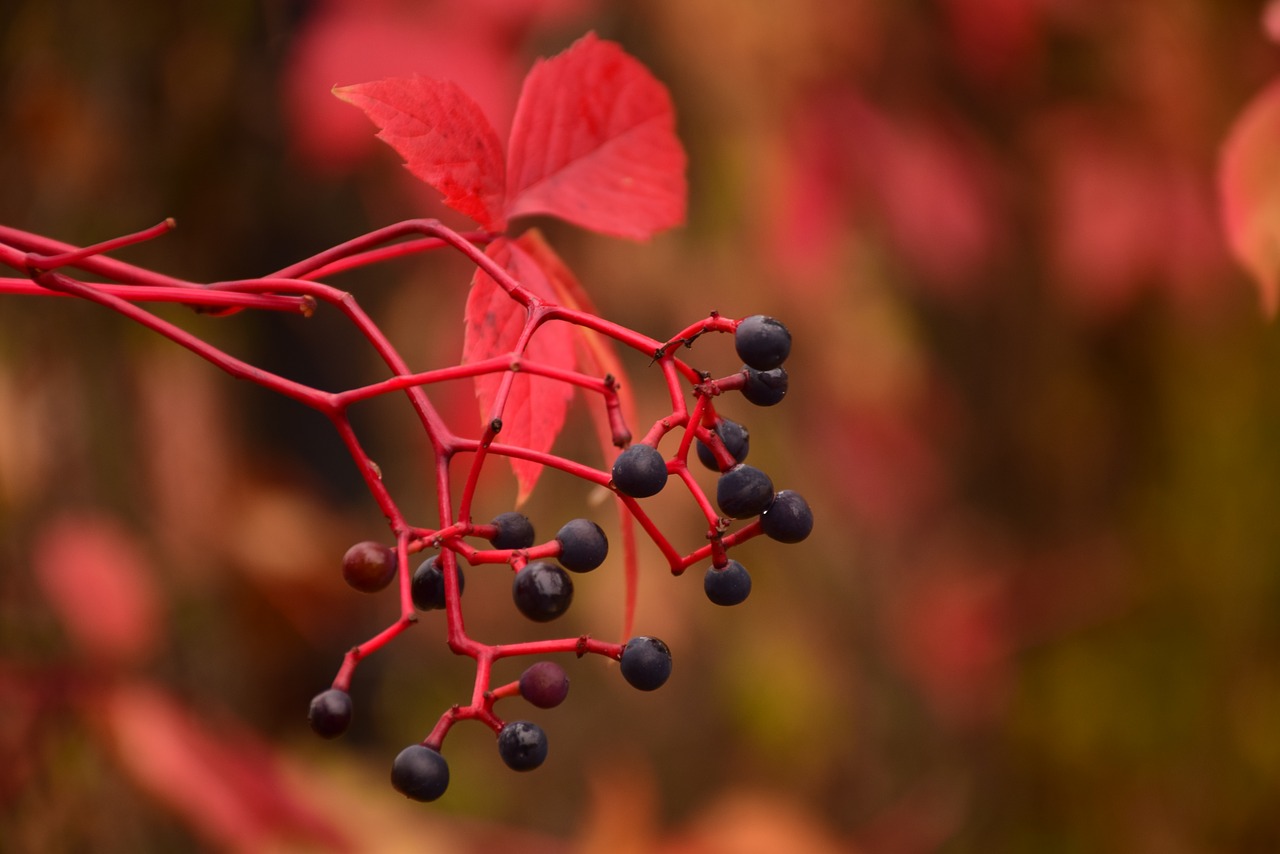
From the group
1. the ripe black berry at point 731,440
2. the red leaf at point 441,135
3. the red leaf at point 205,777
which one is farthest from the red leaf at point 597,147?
the red leaf at point 205,777

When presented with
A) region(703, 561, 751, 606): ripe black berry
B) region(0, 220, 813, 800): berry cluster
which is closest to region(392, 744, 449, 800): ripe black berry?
region(0, 220, 813, 800): berry cluster

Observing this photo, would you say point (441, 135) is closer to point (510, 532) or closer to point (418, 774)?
point (510, 532)

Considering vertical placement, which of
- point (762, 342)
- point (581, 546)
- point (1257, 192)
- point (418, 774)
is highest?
point (1257, 192)

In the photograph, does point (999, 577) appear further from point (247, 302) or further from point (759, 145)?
point (247, 302)

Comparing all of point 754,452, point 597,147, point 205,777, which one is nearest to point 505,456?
point 597,147

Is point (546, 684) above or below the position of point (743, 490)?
below

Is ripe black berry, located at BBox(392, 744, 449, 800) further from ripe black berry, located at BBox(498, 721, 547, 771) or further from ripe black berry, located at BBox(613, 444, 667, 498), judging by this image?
ripe black berry, located at BBox(613, 444, 667, 498)
